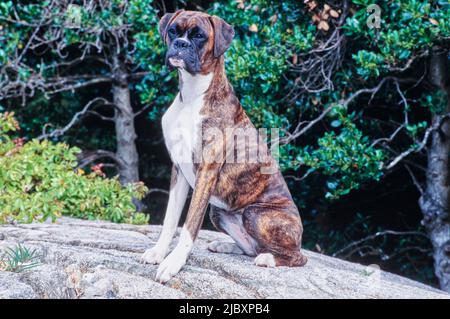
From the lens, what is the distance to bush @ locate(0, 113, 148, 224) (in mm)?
6598

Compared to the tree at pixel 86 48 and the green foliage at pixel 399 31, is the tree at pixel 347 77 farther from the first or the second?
the tree at pixel 86 48

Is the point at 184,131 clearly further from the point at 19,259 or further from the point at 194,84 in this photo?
the point at 19,259

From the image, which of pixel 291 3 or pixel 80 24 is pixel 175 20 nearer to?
pixel 291 3

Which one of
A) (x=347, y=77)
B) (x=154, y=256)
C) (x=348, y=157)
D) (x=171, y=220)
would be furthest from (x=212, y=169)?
(x=347, y=77)

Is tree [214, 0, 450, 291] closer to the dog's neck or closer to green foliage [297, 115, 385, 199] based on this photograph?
green foliage [297, 115, 385, 199]

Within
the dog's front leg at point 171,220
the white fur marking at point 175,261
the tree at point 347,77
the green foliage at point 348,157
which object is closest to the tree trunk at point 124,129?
the tree at point 347,77

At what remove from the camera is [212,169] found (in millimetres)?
4633

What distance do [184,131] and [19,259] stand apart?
54.6 inches

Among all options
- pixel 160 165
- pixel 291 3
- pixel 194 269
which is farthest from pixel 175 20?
pixel 160 165

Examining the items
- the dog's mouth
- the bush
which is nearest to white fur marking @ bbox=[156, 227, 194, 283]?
the dog's mouth

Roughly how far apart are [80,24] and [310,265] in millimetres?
4400

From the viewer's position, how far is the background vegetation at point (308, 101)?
6918mm

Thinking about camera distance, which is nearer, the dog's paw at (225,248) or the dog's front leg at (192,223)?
the dog's front leg at (192,223)

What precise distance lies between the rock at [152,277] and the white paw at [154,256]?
7cm
